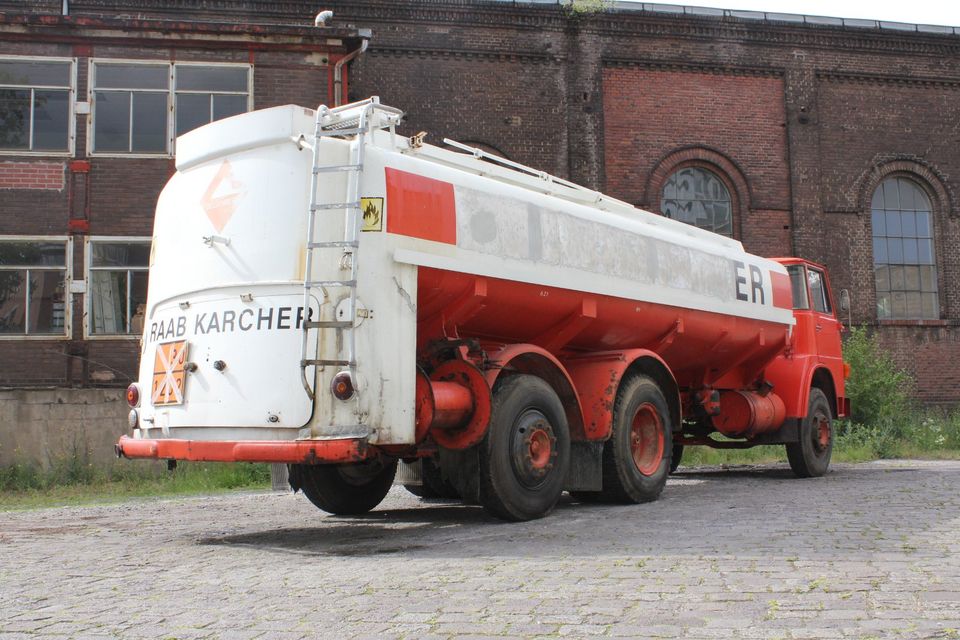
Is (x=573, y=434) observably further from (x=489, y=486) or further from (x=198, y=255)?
(x=198, y=255)

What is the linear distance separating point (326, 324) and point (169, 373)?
1551 millimetres

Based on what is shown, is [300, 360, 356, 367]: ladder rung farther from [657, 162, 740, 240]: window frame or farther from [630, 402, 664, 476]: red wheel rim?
[657, 162, 740, 240]: window frame

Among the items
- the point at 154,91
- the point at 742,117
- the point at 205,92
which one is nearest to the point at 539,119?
the point at 742,117

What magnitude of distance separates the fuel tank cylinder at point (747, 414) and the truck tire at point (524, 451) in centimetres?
437

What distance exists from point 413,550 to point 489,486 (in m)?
1.12

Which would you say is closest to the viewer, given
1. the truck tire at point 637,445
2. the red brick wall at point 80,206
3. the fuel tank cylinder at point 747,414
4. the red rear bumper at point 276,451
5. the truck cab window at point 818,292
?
the red rear bumper at point 276,451

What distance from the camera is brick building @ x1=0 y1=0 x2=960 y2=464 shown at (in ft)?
53.4

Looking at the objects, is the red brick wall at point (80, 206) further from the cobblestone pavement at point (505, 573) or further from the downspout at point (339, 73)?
the cobblestone pavement at point (505, 573)

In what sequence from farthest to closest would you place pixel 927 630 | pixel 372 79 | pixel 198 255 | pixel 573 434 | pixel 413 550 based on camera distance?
pixel 372 79, pixel 573 434, pixel 198 255, pixel 413 550, pixel 927 630

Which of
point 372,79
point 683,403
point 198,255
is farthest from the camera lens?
point 372,79

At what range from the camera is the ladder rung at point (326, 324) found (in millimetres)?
6586

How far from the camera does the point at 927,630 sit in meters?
4.04

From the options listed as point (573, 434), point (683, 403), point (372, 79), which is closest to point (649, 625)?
point (573, 434)

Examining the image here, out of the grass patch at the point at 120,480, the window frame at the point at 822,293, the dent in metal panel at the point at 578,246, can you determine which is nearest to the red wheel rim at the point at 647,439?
the dent in metal panel at the point at 578,246
